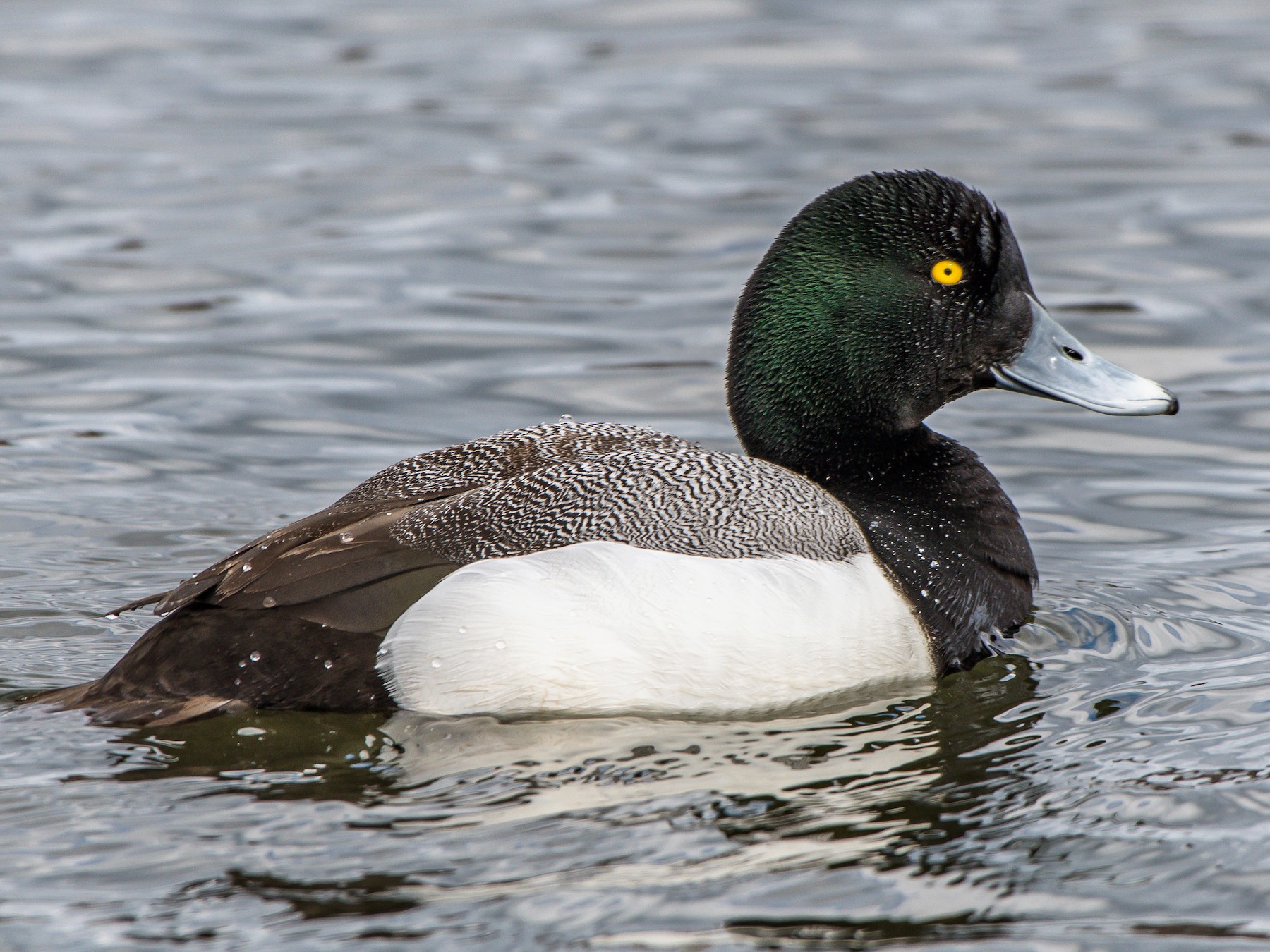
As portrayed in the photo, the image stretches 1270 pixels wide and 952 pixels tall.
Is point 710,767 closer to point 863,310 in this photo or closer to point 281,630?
point 281,630

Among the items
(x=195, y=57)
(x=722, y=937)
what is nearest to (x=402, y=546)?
(x=722, y=937)

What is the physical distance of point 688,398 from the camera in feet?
28.6

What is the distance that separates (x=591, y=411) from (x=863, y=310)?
9.13ft

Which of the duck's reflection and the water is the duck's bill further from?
the duck's reflection

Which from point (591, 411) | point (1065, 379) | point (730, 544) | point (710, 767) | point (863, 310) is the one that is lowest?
point (710, 767)

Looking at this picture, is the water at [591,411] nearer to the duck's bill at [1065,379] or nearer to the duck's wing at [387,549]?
the duck's wing at [387,549]

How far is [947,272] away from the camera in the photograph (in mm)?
5957

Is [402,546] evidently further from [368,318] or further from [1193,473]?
[368,318]

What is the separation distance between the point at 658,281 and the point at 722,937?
21.8 feet

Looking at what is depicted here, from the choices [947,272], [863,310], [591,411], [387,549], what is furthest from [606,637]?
[591,411]

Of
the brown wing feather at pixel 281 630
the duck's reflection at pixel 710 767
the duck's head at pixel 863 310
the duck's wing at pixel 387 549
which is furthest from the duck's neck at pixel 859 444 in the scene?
the brown wing feather at pixel 281 630

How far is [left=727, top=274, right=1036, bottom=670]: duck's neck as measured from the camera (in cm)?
587

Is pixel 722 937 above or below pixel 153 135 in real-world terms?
below

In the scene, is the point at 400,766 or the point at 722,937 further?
the point at 400,766
